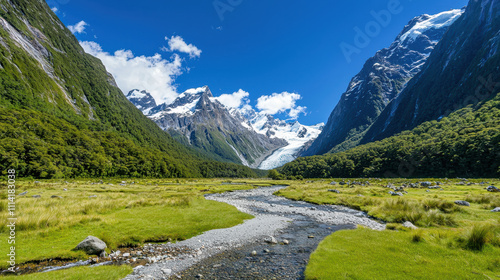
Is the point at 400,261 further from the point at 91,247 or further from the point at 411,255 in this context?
the point at 91,247

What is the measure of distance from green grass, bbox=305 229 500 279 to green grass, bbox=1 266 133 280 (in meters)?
11.3

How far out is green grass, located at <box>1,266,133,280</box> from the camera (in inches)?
421

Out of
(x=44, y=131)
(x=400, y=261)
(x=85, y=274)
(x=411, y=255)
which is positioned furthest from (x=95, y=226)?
(x=44, y=131)

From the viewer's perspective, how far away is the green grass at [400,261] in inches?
401

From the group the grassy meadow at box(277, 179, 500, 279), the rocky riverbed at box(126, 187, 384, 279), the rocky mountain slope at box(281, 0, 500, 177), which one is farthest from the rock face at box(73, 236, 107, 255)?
the rocky mountain slope at box(281, 0, 500, 177)

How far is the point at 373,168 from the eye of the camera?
482 ft

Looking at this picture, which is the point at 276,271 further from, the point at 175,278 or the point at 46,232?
the point at 46,232

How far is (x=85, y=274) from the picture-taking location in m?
11.4

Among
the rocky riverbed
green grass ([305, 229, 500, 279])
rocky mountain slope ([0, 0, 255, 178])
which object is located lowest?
the rocky riverbed

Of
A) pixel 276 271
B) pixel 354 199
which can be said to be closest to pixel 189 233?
pixel 276 271

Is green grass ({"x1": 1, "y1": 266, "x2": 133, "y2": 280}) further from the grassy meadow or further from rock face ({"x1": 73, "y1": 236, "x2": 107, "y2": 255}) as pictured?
the grassy meadow

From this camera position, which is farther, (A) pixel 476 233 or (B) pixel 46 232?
(B) pixel 46 232

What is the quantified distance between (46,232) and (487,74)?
838 ft

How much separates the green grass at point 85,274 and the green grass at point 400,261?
11.3m
